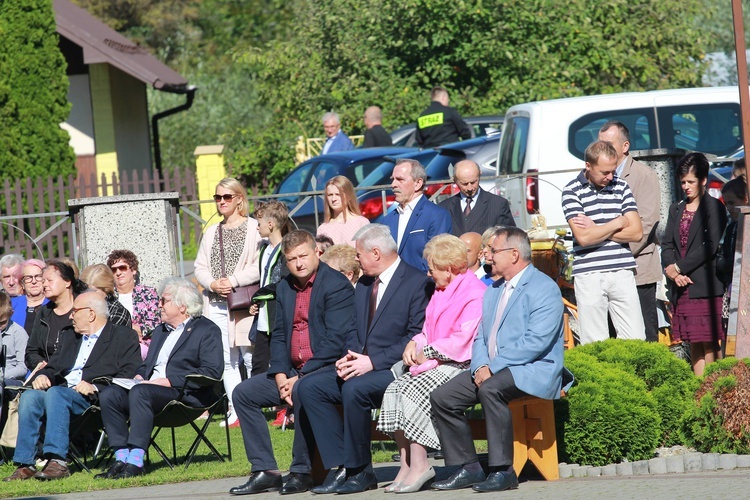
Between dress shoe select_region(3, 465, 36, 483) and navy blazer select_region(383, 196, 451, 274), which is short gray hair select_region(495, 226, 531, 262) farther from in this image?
dress shoe select_region(3, 465, 36, 483)

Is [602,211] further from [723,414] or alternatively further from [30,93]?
[30,93]

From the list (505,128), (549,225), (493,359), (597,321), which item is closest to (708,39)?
(505,128)

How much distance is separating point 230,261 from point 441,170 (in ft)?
17.0

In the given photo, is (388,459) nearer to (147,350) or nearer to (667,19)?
(147,350)

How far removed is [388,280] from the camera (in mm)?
8672

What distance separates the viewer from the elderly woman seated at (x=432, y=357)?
26.4 ft

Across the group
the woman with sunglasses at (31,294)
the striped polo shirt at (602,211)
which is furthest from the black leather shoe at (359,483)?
the woman with sunglasses at (31,294)

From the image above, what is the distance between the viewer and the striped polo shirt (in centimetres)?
967

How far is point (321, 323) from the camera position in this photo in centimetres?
881

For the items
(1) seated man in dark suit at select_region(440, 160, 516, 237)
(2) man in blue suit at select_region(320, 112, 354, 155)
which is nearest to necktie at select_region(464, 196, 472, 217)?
(1) seated man in dark suit at select_region(440, 160, 516, 237)

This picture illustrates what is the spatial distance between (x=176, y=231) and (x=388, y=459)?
205 inches

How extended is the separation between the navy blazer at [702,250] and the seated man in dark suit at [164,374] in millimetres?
3692

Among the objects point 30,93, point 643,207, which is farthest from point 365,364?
point 30,93

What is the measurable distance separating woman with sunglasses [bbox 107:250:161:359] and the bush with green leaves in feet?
15.9
